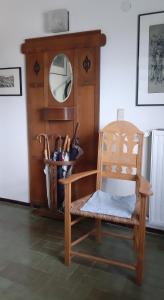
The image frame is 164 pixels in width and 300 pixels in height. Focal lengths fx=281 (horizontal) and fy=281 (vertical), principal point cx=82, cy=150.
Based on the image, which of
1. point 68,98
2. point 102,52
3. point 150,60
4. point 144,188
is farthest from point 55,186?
point 150,60

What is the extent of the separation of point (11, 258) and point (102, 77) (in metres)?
1.75

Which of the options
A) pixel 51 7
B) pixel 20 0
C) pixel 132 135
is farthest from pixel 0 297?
pixel 20 0

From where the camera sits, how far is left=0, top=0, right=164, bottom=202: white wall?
2.47 m

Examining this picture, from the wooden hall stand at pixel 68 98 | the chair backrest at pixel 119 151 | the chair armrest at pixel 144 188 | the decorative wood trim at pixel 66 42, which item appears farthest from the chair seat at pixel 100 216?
the decorative wood trim at pixel 66 42

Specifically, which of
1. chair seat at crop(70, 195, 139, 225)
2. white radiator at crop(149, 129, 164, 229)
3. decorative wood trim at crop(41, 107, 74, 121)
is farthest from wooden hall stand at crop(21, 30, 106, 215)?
chair seat at crop(70, 195, 139, 225)

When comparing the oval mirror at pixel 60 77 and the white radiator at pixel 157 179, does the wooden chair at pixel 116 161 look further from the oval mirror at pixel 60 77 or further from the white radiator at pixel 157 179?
the oval mirror at pixel 60 77

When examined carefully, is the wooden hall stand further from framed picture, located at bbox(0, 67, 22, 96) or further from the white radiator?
the white radiator

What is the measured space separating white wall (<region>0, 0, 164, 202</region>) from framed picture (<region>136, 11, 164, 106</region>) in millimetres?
52

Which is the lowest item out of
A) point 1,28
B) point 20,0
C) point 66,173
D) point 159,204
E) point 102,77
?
point 159,204

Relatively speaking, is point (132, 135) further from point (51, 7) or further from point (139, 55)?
point (51, 7)

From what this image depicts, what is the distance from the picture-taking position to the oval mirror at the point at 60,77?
9.11ft

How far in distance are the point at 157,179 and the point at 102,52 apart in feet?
4.11

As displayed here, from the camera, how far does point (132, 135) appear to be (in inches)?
89.3

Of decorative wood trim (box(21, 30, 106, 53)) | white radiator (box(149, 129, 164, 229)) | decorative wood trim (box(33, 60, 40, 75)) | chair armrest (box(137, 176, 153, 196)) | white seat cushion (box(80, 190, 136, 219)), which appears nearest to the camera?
chair armrest (box(137, 176, 153, 196))
